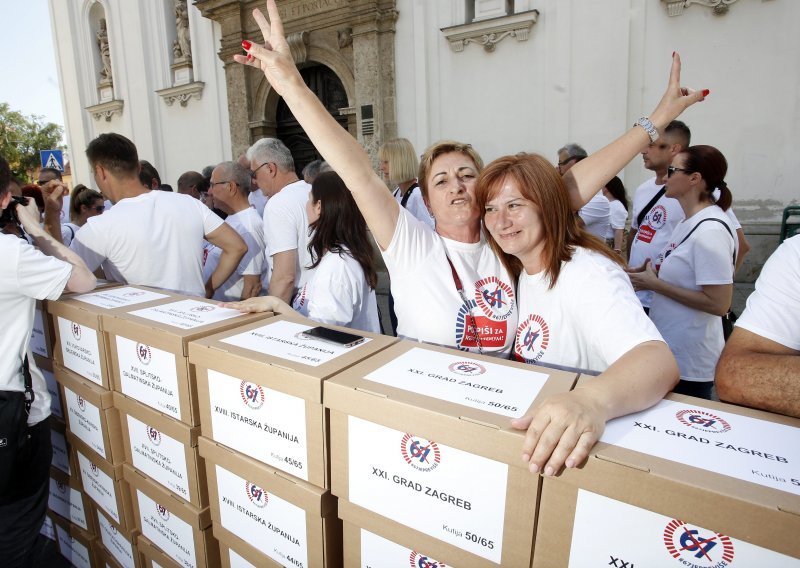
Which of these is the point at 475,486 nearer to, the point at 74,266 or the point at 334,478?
the point at 334,478

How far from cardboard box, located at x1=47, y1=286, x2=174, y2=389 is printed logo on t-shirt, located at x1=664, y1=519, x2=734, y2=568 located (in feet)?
5.61

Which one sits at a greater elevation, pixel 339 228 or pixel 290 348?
pixel 339 228

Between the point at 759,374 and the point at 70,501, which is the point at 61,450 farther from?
the point at 759,374

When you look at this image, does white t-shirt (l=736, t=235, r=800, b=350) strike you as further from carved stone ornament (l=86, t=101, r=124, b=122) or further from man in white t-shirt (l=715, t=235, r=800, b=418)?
carved stone ornament (l=86, t=101, r=124, b=122)

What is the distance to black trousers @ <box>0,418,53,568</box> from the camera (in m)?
1.79

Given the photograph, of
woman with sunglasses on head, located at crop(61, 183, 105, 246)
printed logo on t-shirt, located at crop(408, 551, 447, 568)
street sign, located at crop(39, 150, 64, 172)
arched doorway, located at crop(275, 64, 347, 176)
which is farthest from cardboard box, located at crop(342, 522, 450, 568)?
street sign, located at crop(39, 150, 64, 172)

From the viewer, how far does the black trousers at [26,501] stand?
1789mm

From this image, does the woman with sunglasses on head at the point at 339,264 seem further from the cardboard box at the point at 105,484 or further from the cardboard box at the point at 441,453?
the cardboard box at the point at 105,484

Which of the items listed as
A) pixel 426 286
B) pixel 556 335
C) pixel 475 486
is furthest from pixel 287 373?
pixel 556 335

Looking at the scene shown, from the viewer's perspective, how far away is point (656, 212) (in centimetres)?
317

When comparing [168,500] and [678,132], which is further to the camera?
[678,132]

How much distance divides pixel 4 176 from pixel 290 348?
1.44m

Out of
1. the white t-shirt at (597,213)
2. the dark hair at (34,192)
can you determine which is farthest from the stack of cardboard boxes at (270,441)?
the white t-shirt at (597,213)

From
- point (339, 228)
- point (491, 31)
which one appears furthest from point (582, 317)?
point (491, 31)
